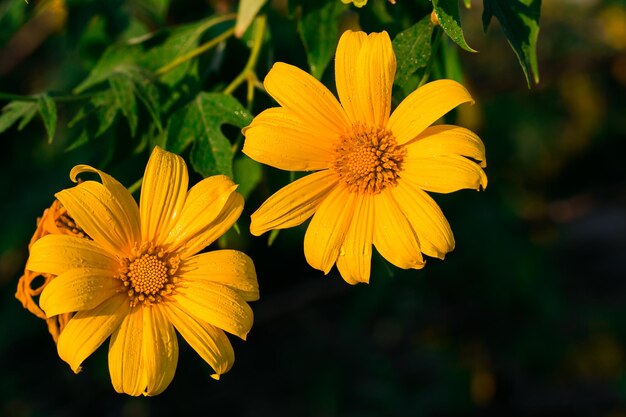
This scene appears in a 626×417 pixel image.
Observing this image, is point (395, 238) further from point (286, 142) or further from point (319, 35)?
point (319, 35)

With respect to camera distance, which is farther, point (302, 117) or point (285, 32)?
point (285, 32)

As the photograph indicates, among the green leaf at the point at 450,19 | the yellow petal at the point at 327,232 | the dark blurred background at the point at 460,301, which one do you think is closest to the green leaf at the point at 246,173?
the yellow petal at the point at 327,232

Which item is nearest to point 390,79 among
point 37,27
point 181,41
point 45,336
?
point 181,41

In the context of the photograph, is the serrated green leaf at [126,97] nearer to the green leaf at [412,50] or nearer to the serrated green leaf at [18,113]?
the serrated green leaf at [18,113]

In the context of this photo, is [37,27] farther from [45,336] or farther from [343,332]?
[343,332]

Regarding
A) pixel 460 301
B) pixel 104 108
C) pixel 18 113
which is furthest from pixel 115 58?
pixel 460 301

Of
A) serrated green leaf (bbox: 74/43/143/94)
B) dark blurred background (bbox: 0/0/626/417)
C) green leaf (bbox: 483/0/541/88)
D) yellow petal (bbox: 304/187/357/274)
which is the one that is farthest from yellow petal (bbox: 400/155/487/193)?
dark blurred background (bbox: 0/0/626/417)
